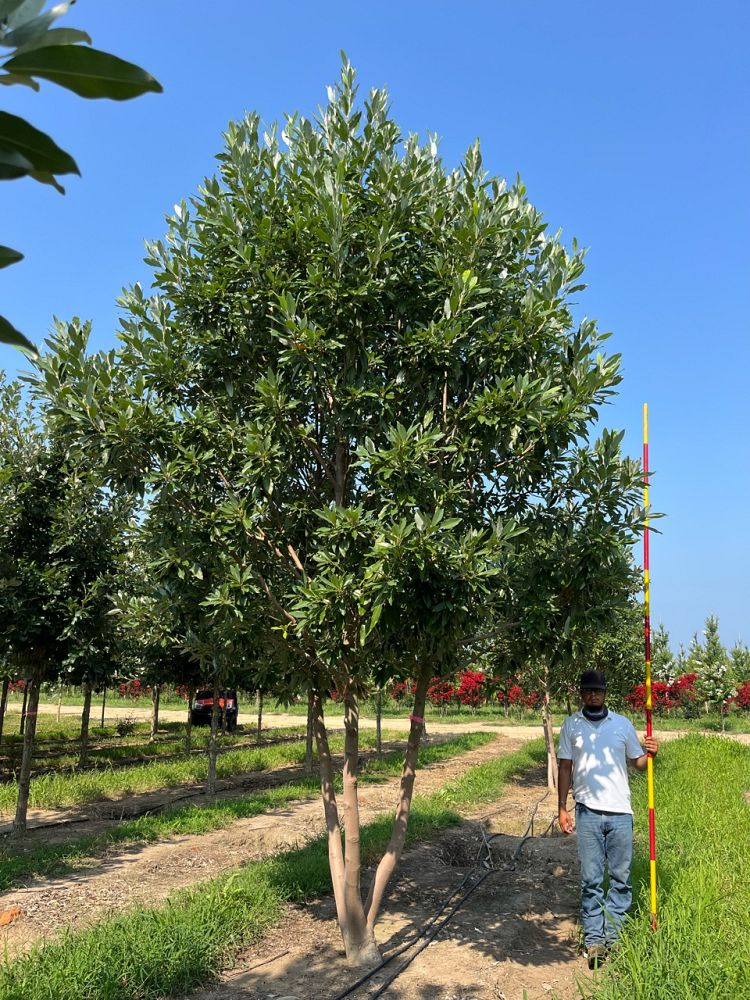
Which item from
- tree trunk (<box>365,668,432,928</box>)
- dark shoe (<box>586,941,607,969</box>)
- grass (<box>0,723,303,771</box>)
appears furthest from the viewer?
grass (<box>0,723,303,771</box>)

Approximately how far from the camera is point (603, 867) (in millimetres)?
5770

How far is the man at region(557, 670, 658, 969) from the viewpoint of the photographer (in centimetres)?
565

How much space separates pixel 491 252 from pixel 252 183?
1815 mm

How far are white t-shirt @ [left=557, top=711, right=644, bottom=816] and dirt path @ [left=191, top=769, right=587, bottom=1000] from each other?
116 centimetres

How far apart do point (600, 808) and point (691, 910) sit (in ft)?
3.01

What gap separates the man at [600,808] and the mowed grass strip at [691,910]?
274 millimetres

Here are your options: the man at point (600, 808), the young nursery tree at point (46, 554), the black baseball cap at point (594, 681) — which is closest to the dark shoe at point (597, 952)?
the man at point (600, 808)

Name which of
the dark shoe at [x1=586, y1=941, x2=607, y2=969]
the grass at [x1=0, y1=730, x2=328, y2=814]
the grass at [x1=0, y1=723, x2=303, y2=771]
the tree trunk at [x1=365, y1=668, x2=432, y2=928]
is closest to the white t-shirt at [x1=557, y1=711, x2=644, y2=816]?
the dark shoe at [x1=586, y1=941, x2=607, y2=969]

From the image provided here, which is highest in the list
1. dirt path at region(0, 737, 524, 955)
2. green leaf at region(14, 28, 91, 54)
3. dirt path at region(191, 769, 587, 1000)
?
green leaf at region(14, 28, 91, 54)

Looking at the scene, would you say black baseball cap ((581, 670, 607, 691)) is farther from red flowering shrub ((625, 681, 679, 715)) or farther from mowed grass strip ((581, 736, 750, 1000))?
red flowering shrub ((625, 681, 679, 715))

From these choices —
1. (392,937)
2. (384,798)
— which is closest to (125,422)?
(392,937)

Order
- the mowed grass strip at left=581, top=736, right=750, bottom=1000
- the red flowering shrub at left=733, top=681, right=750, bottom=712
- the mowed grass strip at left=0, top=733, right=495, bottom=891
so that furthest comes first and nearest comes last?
the red flowering shrub at left=733, top=681, right=750, bottom=712, the mowed grass strip at left=0, top=733, right=495, bottom=891, the mowed grass strip at left=581, top=736, right=750, bottom=1000

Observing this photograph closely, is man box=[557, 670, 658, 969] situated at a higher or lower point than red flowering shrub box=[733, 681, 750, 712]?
higher

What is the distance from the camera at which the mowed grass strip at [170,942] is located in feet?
16.2
